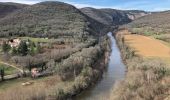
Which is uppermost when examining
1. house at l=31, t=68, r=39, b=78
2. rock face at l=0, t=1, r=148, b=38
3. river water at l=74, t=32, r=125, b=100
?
rock face at l=0, t=1, r=148, b=38

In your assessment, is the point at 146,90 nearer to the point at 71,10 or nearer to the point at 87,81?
the point at 87,81


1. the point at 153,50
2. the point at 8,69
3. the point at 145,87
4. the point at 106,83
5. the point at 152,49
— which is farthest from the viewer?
the point at 152,49

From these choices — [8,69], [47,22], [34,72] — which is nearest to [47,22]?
[47,22]

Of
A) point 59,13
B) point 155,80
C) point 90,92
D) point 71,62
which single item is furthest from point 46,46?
point 59,13

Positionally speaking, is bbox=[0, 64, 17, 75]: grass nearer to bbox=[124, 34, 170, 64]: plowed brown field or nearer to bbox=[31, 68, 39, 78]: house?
bbox=[31, 68, 39, 78]: house

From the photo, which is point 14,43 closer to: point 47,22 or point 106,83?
point 106,83

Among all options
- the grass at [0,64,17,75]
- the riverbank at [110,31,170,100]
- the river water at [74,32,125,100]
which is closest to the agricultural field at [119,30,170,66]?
the river water at [74,32,125,100]

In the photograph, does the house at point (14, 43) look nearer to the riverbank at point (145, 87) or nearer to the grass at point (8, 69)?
the grass at point (8, 69)

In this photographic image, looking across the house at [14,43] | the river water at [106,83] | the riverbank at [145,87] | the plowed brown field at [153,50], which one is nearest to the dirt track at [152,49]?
the plowed brown field at [153,50]

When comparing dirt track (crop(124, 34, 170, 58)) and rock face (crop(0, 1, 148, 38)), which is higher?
rock face (crop(0, 1, 148, 38))
